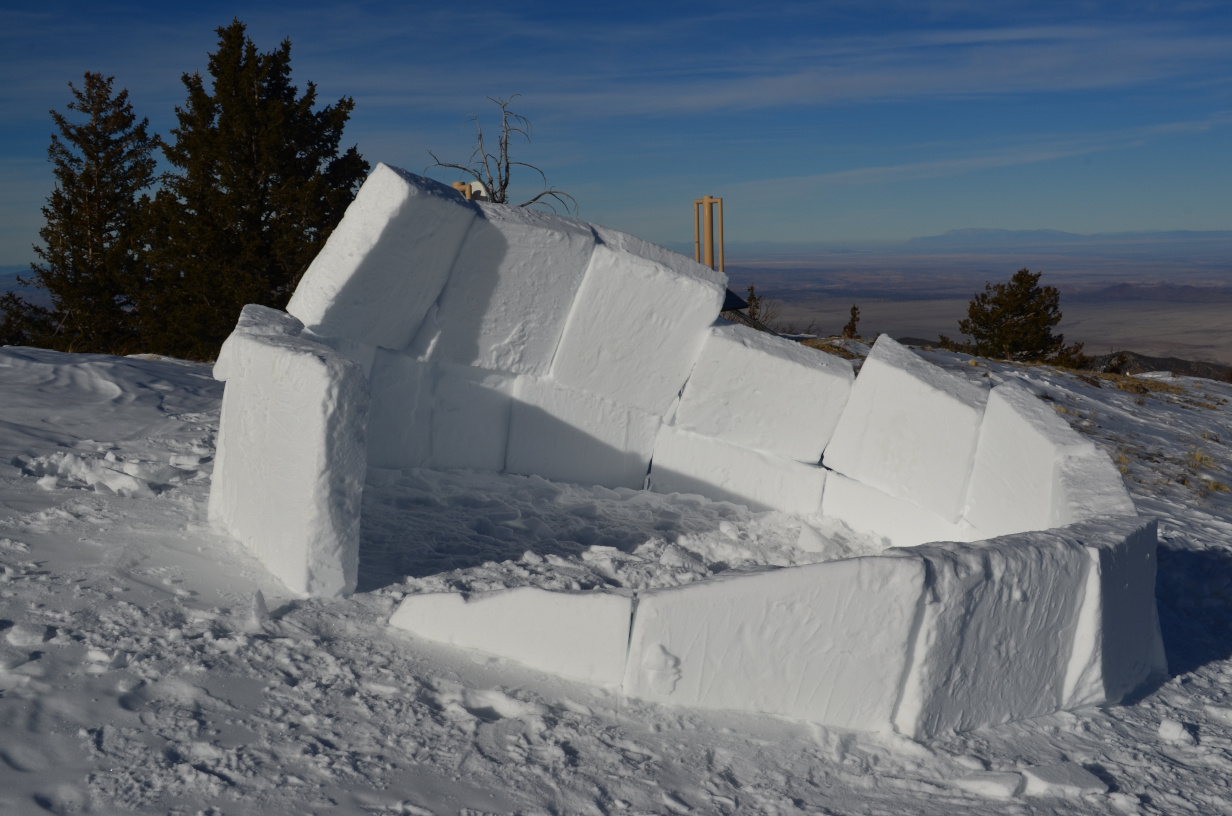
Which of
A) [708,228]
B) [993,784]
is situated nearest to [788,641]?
[993,784]

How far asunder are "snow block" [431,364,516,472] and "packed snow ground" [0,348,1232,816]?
535 mm

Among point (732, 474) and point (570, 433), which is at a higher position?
point (570, 433)

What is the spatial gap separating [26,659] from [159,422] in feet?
10.1

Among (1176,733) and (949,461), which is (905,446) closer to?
(949,461)

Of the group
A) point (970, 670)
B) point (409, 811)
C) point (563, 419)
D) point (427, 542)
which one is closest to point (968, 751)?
point (970, 670)

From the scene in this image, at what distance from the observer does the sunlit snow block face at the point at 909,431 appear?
4.30m

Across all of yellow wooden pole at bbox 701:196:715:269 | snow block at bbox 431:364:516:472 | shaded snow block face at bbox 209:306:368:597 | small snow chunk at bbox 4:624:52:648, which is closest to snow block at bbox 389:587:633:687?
shaded snow block face at bbox 209:306:368:597

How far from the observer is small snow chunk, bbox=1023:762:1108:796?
237 cm

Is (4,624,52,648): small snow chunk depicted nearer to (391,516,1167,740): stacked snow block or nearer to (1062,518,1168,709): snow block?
(391,516,1167,740): stacked snow block

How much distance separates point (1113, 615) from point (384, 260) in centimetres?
328

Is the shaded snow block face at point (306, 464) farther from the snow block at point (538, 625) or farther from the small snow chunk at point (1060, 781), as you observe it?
the small snow chunk at point (1060, 781)

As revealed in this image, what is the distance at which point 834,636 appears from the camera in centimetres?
263

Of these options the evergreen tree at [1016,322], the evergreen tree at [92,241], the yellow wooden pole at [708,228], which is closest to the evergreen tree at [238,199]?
the evergreen tree at [92,241]

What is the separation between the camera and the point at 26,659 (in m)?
2.38
